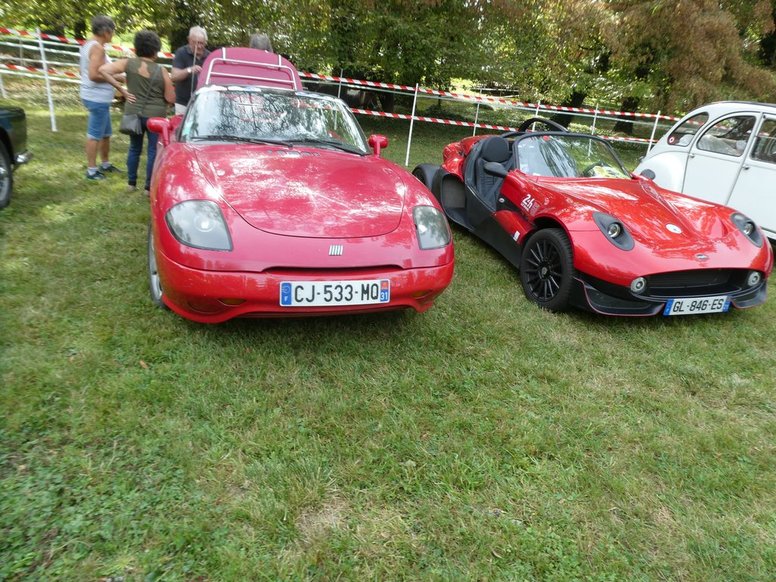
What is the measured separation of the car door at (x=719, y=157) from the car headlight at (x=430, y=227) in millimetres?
4593

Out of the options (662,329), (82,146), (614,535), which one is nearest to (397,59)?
(82,146)

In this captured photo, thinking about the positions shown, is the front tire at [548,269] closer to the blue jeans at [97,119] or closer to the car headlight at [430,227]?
the car headlight at [430,227]

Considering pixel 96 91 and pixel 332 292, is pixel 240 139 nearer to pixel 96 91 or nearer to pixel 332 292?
pixel 332 292

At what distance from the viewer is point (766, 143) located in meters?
5.46

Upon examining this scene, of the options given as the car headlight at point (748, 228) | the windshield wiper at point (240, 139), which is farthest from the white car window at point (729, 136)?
the windshield wiper at point (240, 139)

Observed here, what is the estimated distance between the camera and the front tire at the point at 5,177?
14.1 ft

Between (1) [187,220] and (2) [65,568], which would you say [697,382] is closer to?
(1) [187,220]

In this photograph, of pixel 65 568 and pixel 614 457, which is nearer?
pixel 65 568

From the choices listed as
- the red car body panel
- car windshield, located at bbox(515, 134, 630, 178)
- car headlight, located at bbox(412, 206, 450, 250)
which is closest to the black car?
car headlight, located at bbox(412, 206, 450, 250)

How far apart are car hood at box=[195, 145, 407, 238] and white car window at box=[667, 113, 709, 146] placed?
16.1 ft

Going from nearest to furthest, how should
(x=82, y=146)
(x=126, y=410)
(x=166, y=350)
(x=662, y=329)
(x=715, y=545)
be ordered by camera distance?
(x=715, y=545) < (x=126, y=410) < (x=166, y=350) < (x=662, y=329) < (x=82, y=146)

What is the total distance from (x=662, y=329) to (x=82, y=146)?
7.40 metres

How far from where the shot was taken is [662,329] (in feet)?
11.9

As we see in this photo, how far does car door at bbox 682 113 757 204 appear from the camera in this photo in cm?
569
